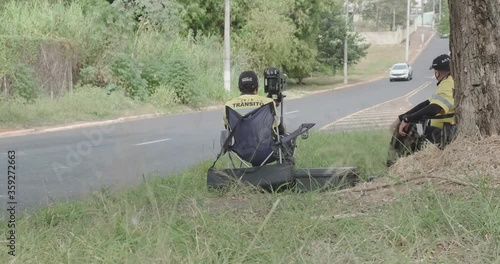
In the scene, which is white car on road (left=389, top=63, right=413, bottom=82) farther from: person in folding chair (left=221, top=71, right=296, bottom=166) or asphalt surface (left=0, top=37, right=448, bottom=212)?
person in folding chair (left=221, top=71, right=296, bottom=166)

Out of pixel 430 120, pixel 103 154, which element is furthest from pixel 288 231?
pixel 103 154

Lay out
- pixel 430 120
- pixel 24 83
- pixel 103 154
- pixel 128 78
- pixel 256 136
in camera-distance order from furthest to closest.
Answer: pixel 128 78
pixel 24 83
pixel 103 154
pixel 430 120
pixel 256 136

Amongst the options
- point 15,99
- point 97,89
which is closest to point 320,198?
point 15,99

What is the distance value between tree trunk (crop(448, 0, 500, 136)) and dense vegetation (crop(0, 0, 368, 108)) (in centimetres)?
1610

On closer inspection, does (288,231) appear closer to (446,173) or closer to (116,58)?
(446,173)

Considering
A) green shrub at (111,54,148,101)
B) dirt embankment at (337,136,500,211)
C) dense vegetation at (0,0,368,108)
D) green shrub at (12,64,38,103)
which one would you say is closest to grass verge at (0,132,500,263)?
dirt embankment at (337,136,500,211)

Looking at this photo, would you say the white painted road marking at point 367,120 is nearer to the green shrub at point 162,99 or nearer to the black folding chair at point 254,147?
the black folding chair at point 254,147

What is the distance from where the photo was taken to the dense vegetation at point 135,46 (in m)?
20.5

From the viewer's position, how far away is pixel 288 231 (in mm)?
3791

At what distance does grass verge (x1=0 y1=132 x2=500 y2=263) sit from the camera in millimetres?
3473

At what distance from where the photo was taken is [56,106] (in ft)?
64.6

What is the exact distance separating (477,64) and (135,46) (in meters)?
21.7

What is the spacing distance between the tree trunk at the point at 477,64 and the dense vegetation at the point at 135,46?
1610cm

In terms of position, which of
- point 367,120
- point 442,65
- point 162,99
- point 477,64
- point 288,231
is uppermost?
point 477,64
